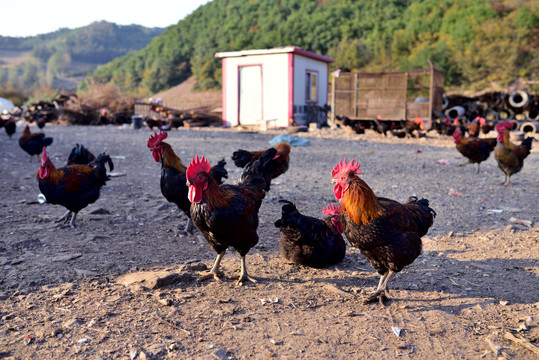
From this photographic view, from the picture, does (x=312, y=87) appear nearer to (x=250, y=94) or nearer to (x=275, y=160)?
(x=250, y=94)

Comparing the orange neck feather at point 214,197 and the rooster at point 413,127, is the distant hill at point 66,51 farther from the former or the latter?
the orange neck feather at point 214,197

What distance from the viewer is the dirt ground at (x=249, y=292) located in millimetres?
2590

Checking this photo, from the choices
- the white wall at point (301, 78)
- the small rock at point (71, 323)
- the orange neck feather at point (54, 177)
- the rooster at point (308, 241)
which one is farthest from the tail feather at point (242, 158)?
the white wall at point (301, 78)

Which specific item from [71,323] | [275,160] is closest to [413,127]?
[275,160]

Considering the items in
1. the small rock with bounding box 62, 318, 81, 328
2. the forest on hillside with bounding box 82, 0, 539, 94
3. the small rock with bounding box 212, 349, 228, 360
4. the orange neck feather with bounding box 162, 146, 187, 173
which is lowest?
the small rock with bounding box 212, 349, 228, 360

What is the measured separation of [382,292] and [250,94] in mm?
18453

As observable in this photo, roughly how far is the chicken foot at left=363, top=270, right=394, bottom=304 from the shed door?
1772cm

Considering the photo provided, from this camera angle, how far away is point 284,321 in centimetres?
292

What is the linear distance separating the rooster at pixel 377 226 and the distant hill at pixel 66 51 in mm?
87980

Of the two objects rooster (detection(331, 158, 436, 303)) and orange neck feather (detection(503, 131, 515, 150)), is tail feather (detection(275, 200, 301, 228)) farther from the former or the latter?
orange neck feather (detection(503, 131, 515, 150))

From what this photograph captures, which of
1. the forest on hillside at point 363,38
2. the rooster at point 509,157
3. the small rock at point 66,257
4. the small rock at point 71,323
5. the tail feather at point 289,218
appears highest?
the forest on hillside at point 363,38

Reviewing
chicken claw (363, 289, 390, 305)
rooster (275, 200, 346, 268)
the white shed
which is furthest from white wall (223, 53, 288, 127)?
chicken claw (363, 289, 390, 305)

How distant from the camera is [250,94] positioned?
2078 centimetres

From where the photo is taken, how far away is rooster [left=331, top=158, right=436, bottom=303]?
10.2ft
